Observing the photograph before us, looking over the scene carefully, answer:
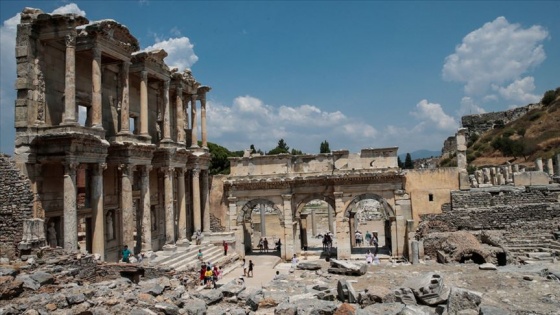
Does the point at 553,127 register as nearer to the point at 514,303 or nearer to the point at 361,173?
the point at 361,173

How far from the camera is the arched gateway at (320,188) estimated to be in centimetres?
2620

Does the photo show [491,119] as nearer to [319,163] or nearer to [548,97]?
[548,97]

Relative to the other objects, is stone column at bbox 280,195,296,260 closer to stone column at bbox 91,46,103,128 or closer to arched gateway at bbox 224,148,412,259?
arched gateway at bbox 224,148,412,259

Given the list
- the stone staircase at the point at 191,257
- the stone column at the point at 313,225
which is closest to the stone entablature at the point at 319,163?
the stone staircase at the point at 191,257

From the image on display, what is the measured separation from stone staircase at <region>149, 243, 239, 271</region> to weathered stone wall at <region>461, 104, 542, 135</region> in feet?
204

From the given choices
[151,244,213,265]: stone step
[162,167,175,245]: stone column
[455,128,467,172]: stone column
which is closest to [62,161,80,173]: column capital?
[151,244,213,265]: stone step

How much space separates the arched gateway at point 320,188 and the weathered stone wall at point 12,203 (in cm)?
1278

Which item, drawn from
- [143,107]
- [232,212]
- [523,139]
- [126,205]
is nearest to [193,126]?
[232,212]

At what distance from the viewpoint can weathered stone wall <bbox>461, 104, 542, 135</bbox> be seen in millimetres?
74188

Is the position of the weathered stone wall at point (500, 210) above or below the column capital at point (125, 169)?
below

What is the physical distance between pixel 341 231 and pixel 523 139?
151ft

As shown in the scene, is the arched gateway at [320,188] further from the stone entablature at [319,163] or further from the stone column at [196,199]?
the stone column at [196,199]

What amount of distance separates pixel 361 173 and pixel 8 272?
18124 millimetres

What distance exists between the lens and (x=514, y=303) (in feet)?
44.1
